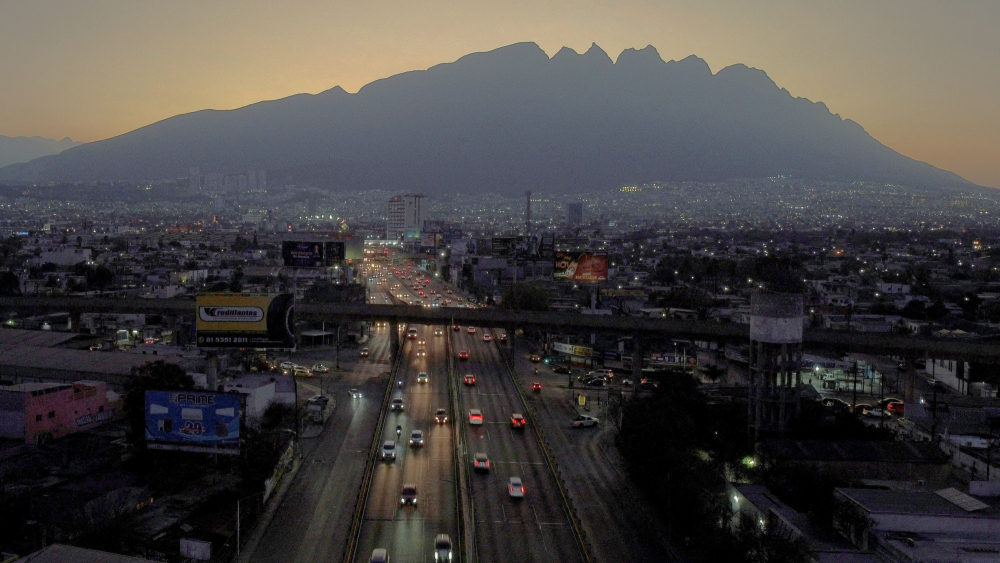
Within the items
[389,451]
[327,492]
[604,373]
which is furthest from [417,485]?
[604,373]

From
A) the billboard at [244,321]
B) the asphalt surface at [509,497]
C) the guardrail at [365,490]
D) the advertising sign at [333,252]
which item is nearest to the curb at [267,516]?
the guardrail at [365,490]

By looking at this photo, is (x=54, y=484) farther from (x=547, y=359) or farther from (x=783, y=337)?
(x=547, y=359)

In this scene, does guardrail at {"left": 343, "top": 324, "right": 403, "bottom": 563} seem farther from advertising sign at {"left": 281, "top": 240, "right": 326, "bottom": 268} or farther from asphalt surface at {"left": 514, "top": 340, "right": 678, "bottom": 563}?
advertising sign at {"left": 281, "top": 240, "right": 326, "bottom": 268}

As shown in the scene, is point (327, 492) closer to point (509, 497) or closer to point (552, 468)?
point (509, 497)

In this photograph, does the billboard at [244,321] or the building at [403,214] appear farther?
the building at [403,214]

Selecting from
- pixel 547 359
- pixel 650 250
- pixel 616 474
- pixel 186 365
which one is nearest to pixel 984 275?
pixel 650 250

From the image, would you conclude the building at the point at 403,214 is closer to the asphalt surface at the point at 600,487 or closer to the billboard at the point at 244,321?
the asphalt surface at the point at 600,487
